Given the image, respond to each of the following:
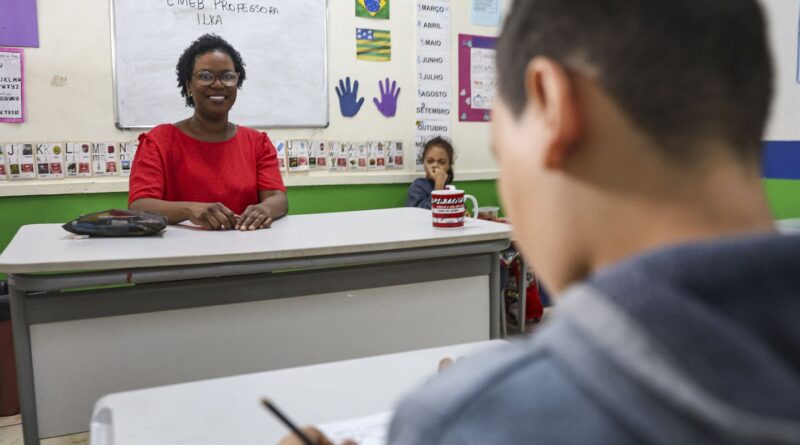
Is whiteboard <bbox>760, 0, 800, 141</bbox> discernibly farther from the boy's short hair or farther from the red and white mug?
the boy's short hair

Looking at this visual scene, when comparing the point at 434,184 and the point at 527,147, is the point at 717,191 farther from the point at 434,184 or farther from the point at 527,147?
the point at 434,184

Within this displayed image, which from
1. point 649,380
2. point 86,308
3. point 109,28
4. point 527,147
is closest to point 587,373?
point 649,380

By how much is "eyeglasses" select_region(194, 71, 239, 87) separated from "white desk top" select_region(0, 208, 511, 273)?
2.02ft

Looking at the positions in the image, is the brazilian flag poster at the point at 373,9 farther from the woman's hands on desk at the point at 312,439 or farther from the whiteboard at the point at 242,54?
the woman's hands on desk at the point at 312,439

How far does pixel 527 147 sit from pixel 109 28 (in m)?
3.12

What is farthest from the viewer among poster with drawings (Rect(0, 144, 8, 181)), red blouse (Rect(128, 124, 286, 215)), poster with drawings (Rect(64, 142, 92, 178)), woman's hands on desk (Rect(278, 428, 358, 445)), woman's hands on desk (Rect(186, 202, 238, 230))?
poster with drawings (Rect(64, 142, 92, 178))

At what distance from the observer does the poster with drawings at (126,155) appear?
3.08 meters

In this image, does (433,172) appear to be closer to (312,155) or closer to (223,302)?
(312,155)

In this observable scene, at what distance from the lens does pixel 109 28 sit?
2996mm

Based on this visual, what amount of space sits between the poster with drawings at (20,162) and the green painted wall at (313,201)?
0.35 feet

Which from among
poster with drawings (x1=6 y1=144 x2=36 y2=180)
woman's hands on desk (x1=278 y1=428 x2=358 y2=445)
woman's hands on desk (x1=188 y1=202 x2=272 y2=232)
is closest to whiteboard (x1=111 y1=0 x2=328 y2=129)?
poster with drawings (x1=6 y1=144 x2=36 y2=180)

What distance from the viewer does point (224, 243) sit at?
5.74 feet

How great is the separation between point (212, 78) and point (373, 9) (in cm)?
147

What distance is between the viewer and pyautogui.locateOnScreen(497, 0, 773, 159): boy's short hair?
312 millimetres
